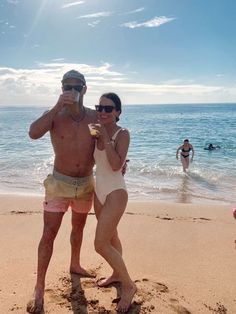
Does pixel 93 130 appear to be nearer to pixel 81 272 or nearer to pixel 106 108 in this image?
pixel 106 108

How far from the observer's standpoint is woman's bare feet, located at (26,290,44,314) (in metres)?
3.75

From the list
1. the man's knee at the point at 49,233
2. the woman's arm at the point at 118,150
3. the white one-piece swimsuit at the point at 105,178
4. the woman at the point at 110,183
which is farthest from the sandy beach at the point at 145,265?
the woman's arm at the point at 118,150

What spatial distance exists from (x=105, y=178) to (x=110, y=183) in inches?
3.0

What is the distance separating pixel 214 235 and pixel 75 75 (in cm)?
370

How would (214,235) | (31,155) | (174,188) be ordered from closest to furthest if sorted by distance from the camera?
(214,235), (174,188), (31,155)

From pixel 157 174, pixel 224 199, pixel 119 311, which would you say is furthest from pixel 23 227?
pixel 157 174

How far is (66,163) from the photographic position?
4.20m

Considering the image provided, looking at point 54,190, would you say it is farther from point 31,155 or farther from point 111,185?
point 31,155

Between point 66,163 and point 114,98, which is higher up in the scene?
point 114,98

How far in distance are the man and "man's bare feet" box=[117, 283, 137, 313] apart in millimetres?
808

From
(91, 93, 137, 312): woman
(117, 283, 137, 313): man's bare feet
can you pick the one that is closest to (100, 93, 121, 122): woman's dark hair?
(91, 93, 137, 312): woman

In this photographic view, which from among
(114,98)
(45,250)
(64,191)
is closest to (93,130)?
(114,98)

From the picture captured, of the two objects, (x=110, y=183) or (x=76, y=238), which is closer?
(x=110, y=183)

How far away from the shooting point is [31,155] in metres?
19.9
